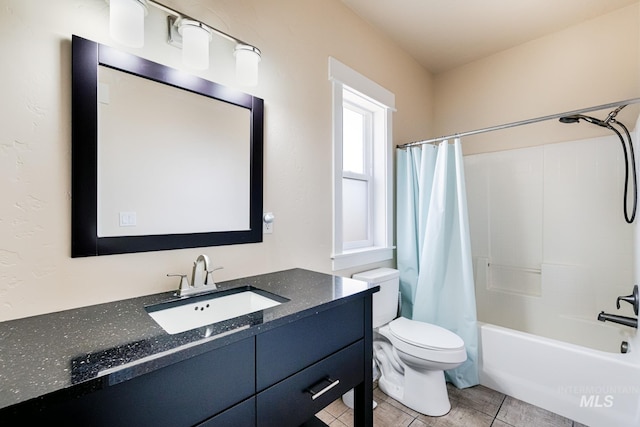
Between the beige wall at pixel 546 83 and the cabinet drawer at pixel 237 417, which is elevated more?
the beige wall at pixel 546 83

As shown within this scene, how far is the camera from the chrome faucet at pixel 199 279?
1.12 m

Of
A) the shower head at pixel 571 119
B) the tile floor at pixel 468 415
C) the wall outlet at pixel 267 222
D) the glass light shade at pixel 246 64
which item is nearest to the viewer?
the glass light shade at pixel 246 64

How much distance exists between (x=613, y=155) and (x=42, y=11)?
3106 millimetres

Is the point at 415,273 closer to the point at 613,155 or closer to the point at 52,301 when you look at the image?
the point at 613,155

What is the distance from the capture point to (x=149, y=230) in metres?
1.11

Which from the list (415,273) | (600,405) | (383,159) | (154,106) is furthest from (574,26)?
(154,106)

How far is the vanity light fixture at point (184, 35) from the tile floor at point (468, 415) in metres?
1.83

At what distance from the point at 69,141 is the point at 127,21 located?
1.48 ft

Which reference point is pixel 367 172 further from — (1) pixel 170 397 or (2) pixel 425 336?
(1) pixel 170 397

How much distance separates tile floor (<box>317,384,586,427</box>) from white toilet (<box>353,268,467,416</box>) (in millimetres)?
53

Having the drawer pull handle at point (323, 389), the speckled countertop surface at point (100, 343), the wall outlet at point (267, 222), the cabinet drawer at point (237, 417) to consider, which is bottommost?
the drawer pull handle at point (323, 389)

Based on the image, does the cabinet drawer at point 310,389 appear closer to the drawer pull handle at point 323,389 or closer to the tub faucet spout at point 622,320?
the drawer pull handle at point 323,389

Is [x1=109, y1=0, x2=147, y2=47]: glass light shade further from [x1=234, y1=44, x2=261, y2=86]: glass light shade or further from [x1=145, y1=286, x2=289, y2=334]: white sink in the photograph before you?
[x1=145, y1=286, x2=289, y2=334]: white sink

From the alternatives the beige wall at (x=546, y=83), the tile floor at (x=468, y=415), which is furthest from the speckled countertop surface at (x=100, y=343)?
the beige wall at (x=546, y=83)
